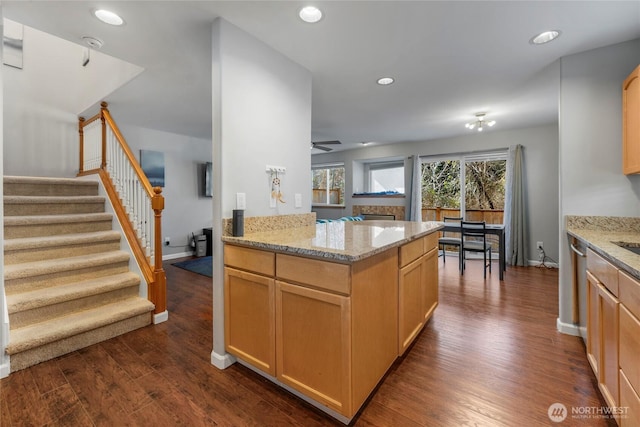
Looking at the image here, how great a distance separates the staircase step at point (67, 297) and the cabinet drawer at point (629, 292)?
3483mm

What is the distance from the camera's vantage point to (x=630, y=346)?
1.19 meters

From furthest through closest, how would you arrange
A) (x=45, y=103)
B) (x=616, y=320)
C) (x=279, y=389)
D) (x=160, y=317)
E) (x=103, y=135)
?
(x=45, y=103) < (x=103, y=135) < (x=160, y=317) < (x=279, y=389) < (x=616, y=320)

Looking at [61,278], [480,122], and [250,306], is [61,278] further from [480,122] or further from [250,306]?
[480,122]

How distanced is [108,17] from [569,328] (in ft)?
14.2

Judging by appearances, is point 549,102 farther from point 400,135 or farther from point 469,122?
point 400,135

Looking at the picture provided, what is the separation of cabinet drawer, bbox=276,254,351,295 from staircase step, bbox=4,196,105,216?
3067 millimetres

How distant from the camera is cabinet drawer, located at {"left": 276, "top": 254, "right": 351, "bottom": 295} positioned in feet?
4.38

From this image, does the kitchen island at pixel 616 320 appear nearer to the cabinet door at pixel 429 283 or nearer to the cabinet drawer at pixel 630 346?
the cabinet drawer at pixel 630 346

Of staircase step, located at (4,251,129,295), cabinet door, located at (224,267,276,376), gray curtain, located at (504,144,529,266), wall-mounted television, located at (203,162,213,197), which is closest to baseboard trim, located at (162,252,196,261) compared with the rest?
wall-mounted television, located at (203,162,213,197)

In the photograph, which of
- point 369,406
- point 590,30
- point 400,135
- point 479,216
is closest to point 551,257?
point 479,216

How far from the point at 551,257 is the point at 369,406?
4.83 m

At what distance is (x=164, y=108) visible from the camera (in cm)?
389

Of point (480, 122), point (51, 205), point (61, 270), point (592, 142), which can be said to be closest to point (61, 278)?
point (61, 270)

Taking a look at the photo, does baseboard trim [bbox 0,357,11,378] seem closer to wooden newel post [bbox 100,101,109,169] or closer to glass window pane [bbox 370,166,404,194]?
wooden newel post [bbox 100,101,109,169]
